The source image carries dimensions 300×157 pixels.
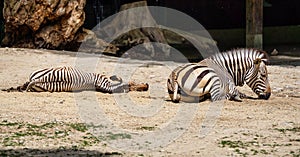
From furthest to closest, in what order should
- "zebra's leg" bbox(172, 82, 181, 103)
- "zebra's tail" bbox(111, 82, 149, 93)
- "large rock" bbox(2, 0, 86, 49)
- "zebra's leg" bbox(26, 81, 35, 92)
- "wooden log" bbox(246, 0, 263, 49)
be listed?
"wooden log" bbox(246, 0, 263, 49)
"large rock" bbox(2, 0, 86, 49)
"zebra's tail" bbox(111, 82, 149, 93)
"zebra's leg" bbox(26, 81, 35, 92)
"zebra's leg" bbox(172, 82, 181, 103)

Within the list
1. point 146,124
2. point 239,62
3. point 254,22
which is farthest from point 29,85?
point 254,22

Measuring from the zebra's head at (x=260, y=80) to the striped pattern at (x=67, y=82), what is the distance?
1.79 m

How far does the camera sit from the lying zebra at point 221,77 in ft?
30.5

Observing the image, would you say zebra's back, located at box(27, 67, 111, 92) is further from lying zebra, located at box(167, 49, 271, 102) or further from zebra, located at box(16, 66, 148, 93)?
lying zebra, located at box(167, 49, 271, 102)

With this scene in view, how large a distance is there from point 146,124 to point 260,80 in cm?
263

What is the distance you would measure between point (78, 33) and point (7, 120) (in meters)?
7.39

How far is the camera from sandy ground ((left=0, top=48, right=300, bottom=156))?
659cm

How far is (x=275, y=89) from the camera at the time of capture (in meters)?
11.1

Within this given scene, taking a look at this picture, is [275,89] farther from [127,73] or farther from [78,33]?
[78,33]

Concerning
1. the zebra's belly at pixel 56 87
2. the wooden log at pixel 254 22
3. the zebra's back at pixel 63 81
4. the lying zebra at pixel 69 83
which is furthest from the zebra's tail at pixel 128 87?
the wooden log at pixel 254 22

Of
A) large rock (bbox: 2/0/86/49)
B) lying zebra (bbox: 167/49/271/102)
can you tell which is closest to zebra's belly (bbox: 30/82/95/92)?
lying zebra (bbox: 167/49/271/102)

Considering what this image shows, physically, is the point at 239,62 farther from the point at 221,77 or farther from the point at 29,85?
the point at 29,85

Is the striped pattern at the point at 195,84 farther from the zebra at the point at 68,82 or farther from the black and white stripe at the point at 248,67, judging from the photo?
the zebra at the point at 68,82

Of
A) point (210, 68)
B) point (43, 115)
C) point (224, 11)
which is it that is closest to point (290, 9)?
point (224, 11)
